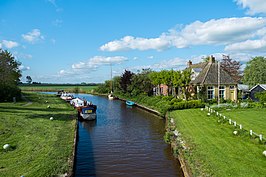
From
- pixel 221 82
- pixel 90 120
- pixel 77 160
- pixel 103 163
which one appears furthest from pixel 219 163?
pixel 221 82

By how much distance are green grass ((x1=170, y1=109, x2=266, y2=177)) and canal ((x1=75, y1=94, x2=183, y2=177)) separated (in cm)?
143

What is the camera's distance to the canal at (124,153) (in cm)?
1306

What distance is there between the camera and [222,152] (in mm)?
13102

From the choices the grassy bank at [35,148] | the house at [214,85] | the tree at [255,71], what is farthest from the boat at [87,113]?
the tree at [255,71]

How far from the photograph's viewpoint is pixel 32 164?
11.3m

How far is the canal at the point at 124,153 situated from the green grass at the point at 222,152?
143 centimetres

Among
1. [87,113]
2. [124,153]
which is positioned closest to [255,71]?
[87,113]

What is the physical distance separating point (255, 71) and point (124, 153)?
60.6 meters

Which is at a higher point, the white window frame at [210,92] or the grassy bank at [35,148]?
the white window frame at [210,92]

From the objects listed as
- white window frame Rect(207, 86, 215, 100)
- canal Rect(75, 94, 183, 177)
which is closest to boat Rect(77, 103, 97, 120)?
canal Rect(75, 94, 183, 177)

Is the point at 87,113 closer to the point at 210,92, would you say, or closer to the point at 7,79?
the point at 7,79

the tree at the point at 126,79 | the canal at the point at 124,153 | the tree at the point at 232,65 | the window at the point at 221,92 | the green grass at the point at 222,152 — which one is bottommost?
the canal at the point at 124,153

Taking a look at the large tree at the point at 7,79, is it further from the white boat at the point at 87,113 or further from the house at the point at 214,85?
the house at the point at 214,85

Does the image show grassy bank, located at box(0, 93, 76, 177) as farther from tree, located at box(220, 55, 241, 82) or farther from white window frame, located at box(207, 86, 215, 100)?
tree, located at box(220, 55, 241, 82)
